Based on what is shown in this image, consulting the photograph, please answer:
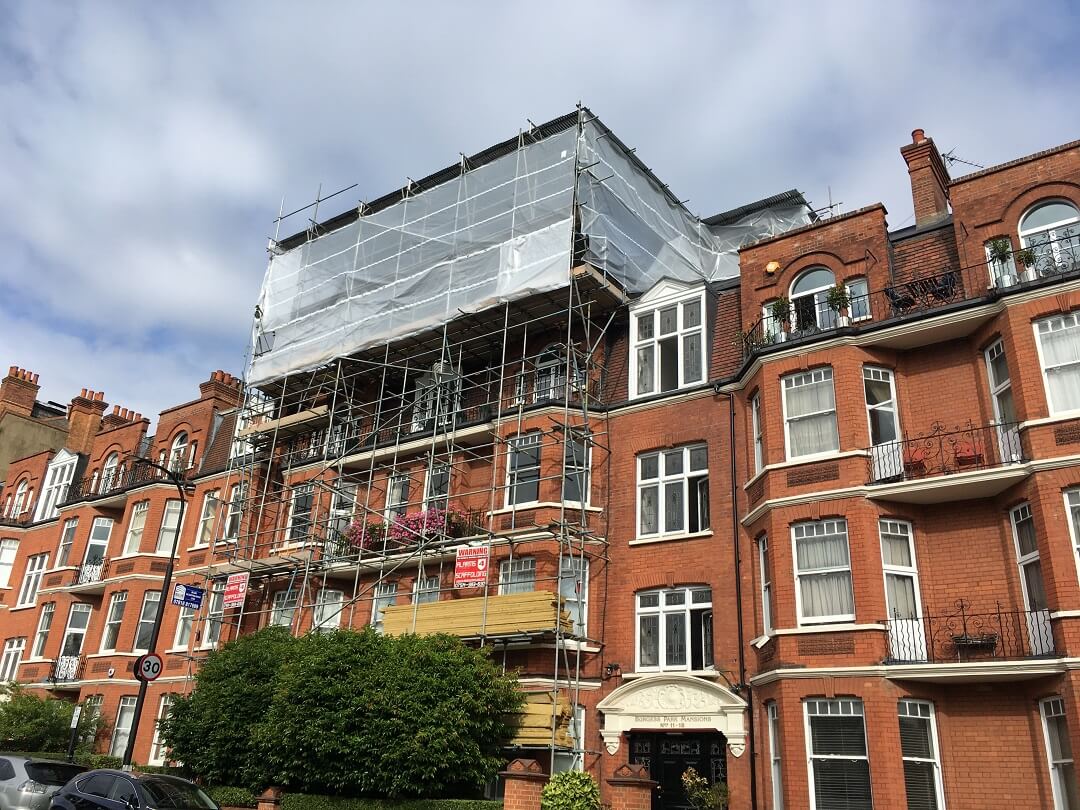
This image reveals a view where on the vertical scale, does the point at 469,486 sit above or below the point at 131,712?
above

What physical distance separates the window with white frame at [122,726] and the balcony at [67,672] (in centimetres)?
268

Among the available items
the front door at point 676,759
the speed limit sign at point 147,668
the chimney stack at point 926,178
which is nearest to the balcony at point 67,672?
the speed limit sign at point 147,668

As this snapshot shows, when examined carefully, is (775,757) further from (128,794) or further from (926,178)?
(926,178)

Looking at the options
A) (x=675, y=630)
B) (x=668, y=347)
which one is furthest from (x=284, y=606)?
(x=668, y=347)

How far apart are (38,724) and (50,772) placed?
13344 mm

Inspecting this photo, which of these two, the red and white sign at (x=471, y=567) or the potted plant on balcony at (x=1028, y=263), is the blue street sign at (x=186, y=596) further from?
the potted plant on balcony at (x=1028, y=263)

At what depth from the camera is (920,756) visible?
16406mm

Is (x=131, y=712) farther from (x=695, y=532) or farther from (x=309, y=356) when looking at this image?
(x=695, y=532)

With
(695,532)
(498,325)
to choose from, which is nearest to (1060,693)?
(695,532)

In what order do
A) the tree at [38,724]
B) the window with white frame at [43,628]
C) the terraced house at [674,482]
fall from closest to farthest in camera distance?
the terraced house at [674,482], the tree at [38,724], the window with white frame at [43,628]

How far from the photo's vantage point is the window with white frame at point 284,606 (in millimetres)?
28641

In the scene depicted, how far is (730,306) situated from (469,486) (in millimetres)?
9204

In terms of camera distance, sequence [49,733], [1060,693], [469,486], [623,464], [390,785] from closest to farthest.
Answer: [1060,693], [390,785], [623,464], [469,486], [49,733]

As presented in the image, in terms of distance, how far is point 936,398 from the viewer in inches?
750
